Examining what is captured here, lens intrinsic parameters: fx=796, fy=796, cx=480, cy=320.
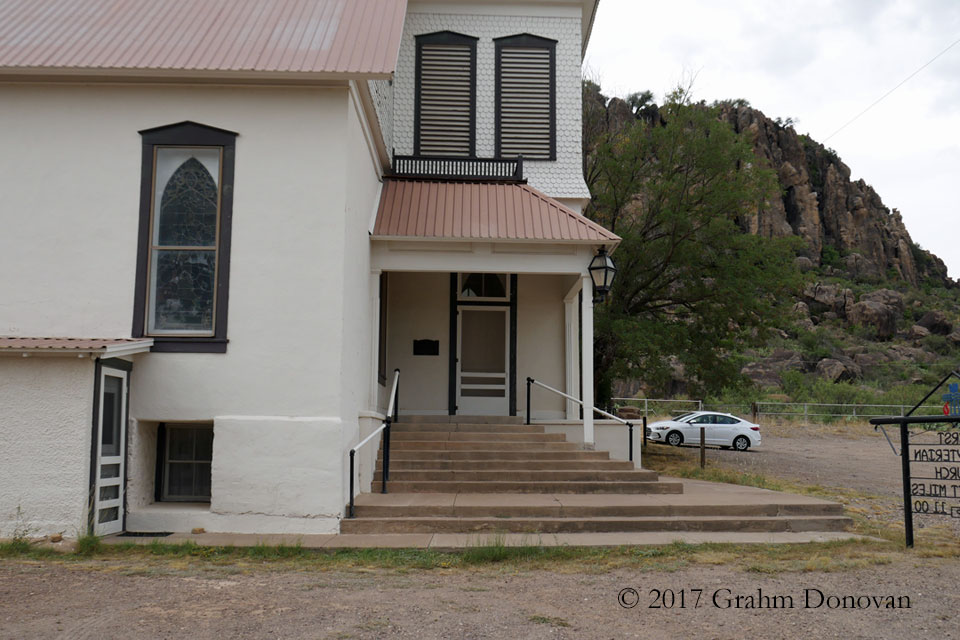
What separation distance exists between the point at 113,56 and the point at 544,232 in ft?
21.1

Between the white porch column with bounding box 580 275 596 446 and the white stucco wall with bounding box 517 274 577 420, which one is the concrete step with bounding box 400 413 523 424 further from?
→ the white porch column with bounding box 580 275 596 446

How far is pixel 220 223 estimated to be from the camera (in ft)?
32.3

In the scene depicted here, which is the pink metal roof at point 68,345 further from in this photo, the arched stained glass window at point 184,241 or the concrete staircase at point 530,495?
the concrete staircase at point 530,495

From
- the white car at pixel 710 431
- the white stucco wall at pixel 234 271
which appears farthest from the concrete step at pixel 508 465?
the white car at pixel 710 431

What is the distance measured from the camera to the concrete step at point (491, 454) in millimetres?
12031

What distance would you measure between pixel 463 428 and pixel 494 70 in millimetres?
7332

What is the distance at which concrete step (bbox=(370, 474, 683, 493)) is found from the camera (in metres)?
11.2

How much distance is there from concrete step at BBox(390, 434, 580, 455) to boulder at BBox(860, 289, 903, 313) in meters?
66.6

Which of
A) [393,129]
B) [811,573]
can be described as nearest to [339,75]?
[393,129]

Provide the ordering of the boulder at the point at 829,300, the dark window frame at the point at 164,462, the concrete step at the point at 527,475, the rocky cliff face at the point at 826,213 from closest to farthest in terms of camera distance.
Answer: the dark window frame at the point at 164,462, the concrete step at the point at 527,475, the boulder at the point at 829,300, the rocky cliff face at the point at 826,213

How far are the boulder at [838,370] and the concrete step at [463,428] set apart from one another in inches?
1806

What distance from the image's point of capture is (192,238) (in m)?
9.95

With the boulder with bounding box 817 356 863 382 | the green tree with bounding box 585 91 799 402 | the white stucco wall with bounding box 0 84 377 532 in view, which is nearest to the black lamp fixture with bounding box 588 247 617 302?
the white stucco wall with bounding box 0 84 377 532

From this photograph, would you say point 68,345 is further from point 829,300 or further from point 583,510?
point 829,300
